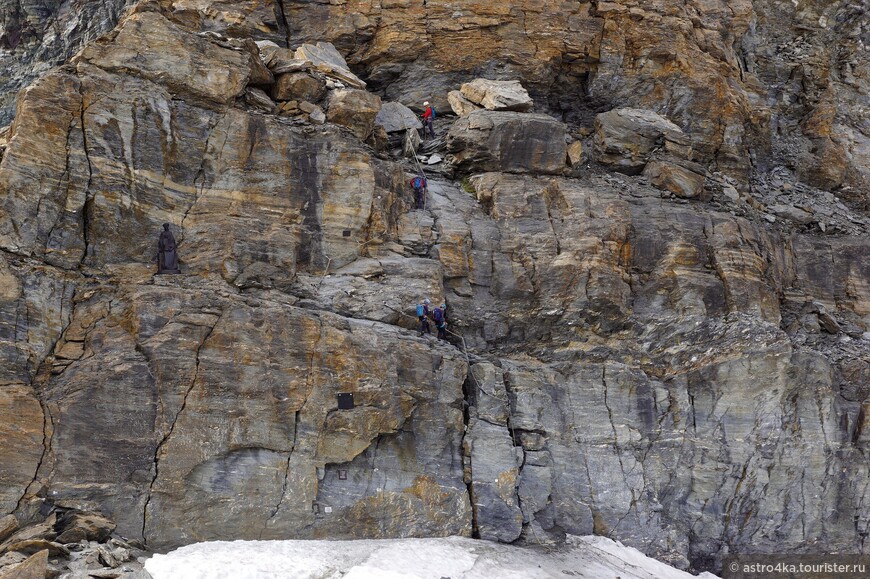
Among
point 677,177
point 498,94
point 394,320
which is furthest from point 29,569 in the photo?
point 677,177

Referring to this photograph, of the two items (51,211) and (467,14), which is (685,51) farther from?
(51,211)

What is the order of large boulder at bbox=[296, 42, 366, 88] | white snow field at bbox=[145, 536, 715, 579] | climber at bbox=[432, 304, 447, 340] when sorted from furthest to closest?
large boulder at bbox=[296, 42, 366, 88], climber at bbox=[432, 304, 447, 340], white snow field at bbox=[145, 536, 715, 579]

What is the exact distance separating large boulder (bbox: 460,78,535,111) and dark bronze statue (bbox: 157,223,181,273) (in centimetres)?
1268

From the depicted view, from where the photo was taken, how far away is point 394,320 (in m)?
21.8

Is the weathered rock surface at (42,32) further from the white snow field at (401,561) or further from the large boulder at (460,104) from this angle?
the white snow field at (401,561)

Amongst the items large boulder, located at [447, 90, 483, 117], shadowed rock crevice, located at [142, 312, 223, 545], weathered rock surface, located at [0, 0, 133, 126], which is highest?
weathered rock surface, located at [0, 0, 133, 126]

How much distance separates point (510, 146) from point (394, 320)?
27.0 feet

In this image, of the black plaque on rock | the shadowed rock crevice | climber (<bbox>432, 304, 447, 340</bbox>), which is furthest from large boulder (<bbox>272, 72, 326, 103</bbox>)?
the black plaque on rock

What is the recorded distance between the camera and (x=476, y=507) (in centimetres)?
2048

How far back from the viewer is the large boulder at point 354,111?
24766 millimetres

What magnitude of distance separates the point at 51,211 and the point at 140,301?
3.18 m

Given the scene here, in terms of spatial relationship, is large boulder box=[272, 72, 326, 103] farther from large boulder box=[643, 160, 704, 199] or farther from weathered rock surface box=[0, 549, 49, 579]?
weathered rock surface box=[0, 549, 49, 579]

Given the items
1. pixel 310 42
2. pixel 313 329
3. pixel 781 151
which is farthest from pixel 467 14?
pixel 313 329

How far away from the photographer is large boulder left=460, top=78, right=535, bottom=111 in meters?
28.4
